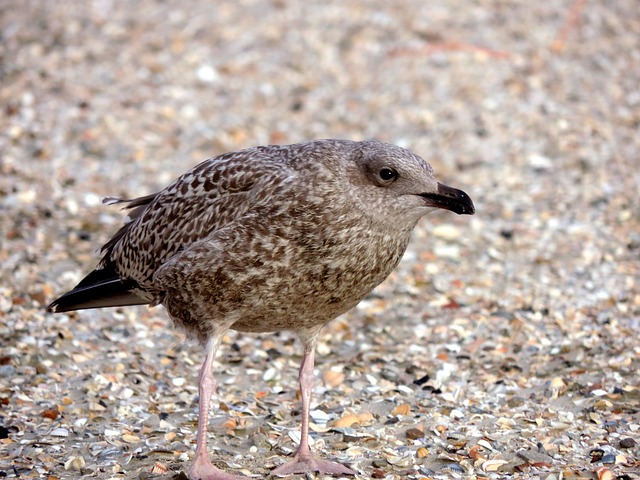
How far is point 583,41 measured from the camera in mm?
11555

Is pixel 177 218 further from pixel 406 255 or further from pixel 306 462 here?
pixel 406 255

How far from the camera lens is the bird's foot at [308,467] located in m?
4.94

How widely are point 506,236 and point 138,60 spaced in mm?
4843

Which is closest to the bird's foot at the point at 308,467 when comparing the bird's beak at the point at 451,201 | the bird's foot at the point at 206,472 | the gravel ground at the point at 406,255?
the gravel ground at the point at 406,255

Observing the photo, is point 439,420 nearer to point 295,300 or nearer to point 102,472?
point 295,300

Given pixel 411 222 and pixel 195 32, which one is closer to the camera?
pixel 411 222

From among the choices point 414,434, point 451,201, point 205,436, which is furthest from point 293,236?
point 414,434

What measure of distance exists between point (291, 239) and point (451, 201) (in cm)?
82

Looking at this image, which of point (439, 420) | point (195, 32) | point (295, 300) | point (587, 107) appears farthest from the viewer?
point (195, 32)

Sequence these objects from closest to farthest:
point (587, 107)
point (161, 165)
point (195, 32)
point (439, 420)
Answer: point (439, 420), point (161, 165), point (587, 107), point (195, 32)

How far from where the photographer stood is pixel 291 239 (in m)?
4.67

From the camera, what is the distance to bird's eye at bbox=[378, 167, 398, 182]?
4.74m

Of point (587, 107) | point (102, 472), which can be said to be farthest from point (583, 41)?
point (102, 472)

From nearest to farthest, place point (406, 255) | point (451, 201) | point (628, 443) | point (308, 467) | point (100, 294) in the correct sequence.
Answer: point (451, 201), point (308, 467), point (628, 443), point (100, 294), point (406, 255)
